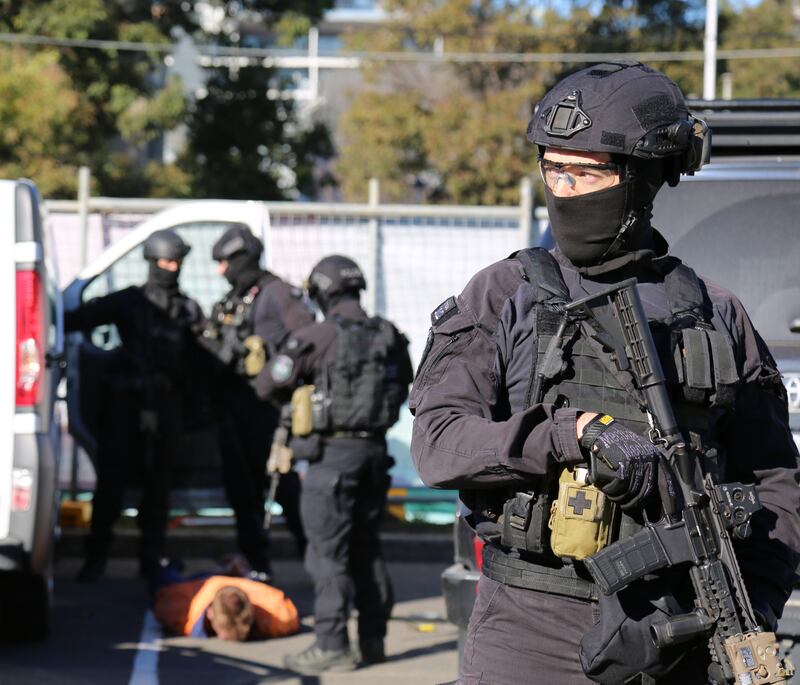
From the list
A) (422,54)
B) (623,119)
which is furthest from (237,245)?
(422,54)

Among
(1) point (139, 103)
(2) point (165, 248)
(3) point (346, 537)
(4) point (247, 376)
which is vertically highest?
(1) point (139, 103)

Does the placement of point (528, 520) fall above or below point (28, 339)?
below

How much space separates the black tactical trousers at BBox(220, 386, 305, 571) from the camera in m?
8.22

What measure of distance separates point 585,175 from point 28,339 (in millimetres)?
3849

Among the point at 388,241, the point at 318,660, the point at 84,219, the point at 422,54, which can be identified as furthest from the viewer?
the point at 422,54

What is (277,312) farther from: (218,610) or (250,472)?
(218,610)

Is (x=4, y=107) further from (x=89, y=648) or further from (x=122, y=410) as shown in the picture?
(x=89, y=648)

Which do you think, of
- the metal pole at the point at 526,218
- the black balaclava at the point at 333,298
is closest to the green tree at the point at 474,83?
the metal pole at the point at 526,218

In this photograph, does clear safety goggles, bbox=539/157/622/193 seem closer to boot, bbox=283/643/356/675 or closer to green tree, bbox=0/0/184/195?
boot, bbox=283/643/356/675

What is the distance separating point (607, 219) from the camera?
2.82 meters

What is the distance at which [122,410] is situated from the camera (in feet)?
27.2

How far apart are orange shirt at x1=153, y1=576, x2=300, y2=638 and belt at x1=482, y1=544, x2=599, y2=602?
4.39 metres

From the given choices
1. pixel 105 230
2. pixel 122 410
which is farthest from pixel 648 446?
pixel 105 230

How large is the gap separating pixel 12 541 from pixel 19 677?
0.65 m
